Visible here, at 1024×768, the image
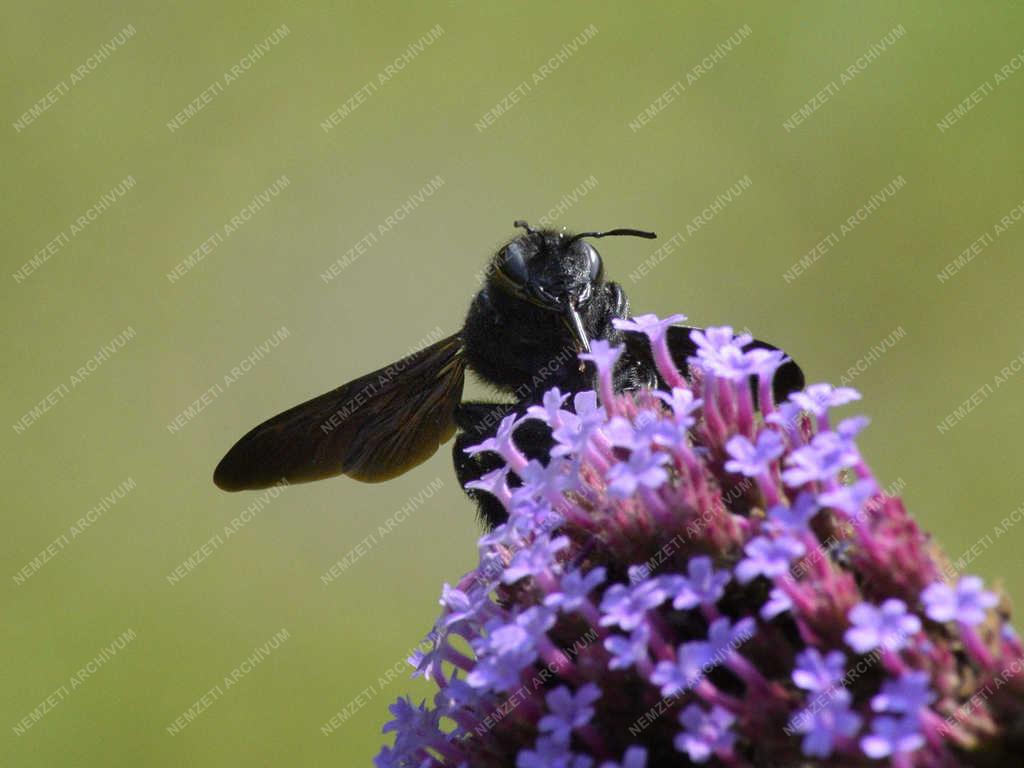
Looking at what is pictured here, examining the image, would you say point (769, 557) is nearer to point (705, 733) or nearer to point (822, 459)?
point (822, 459)

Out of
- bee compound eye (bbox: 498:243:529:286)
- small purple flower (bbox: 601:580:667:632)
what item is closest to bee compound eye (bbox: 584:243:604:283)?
bee compound eye (bbox: 498:243:529:286)

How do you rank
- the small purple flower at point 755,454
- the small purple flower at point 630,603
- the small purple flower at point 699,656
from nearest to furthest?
1. the small purple flower at point 699,656
2. the small purple flower at point 630,603
3. the small purple flower at point 755,454

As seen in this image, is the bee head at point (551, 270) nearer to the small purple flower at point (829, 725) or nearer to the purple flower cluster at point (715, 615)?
the purple flower cluster at point (715, 615)

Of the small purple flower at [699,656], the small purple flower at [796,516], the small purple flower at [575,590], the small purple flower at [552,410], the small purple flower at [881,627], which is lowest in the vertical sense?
the small purple flower at [881,627]

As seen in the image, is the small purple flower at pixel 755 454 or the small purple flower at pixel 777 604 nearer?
the small purple flower at pixel 777 604

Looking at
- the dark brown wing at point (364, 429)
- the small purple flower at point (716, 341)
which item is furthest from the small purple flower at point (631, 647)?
the dark brown wing at point (364, 429)

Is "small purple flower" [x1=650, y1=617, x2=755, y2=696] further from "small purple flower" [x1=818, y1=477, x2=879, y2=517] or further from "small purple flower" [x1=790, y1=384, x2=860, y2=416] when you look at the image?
"small purple flower" [x1=790, y1=384, x2=860, y2=416]
